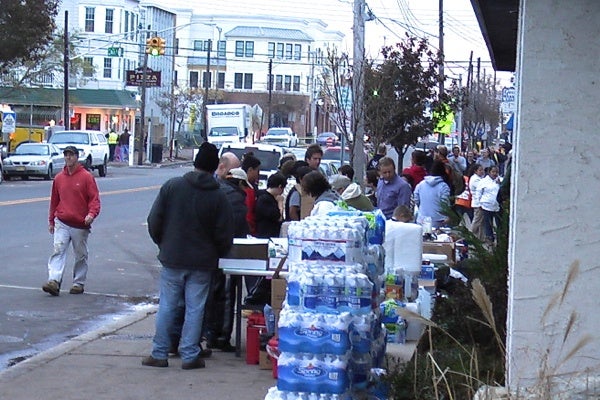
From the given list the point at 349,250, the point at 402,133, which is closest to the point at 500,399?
the point at 349,250

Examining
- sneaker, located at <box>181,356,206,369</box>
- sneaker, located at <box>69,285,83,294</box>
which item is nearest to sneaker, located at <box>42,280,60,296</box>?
sneaker, located at <box>69,285,83,294</box>

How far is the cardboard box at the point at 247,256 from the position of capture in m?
9.80

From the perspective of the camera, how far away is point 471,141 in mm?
65312

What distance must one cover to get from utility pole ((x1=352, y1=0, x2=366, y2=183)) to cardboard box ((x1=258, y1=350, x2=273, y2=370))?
40.6ft

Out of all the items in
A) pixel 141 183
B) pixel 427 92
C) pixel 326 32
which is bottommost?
pixel 141 183

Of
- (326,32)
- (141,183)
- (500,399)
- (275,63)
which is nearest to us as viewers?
(500,399)

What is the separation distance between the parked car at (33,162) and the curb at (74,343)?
30670 millimetres

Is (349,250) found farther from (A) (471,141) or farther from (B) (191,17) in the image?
(B) (191,17)

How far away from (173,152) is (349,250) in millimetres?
74046

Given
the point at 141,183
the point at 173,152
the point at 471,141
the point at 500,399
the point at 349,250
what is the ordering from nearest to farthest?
the point at 500,399
the point at 349,250
the point at 141,183
the point at 471,141
the point at 173,152

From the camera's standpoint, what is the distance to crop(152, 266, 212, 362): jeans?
31.2 ft

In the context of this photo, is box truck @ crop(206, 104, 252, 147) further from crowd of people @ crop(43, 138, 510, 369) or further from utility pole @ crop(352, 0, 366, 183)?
crowd of people @ crop(43, 138, 510, 369)

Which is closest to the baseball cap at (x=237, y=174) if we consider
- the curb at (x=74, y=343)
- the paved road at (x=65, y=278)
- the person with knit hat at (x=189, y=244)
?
the person with knit hat at (x=189, y=244)

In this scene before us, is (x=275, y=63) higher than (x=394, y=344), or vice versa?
(x=275, y=63)
